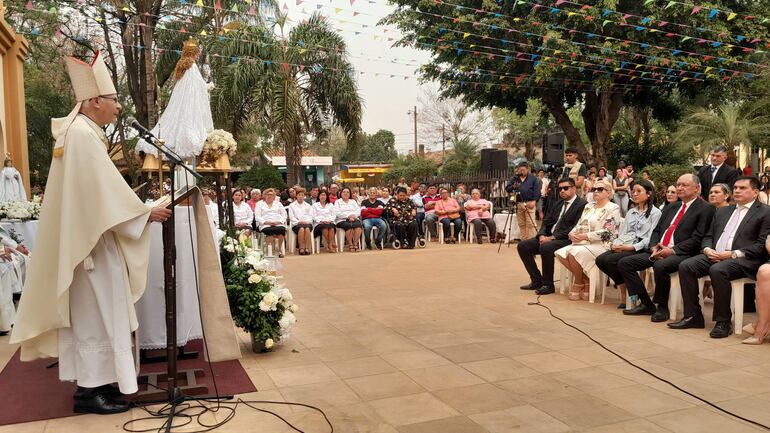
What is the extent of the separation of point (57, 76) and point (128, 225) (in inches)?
976

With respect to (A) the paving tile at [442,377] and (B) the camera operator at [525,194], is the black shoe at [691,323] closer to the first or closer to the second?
(A) the paving tile at [442,377]

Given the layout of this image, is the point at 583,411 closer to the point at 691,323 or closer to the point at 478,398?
the point at 478,398

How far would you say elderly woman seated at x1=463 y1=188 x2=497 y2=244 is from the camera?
14758mm

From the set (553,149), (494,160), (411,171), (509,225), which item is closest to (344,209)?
(509,225)

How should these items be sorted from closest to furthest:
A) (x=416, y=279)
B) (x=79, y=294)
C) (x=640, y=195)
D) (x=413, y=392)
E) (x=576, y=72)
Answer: (x=79, y=294) → (x=413, y=392) → (x=640, y=195) → (x=416, y=279) → (x=576, y=72)

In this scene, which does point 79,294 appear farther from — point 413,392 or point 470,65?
point 470,65

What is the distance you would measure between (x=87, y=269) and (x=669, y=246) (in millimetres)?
5462

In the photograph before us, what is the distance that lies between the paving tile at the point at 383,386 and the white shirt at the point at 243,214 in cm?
858

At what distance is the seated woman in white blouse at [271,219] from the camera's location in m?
12.9

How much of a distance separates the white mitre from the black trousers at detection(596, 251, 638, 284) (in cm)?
534

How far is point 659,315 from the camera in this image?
250 inches

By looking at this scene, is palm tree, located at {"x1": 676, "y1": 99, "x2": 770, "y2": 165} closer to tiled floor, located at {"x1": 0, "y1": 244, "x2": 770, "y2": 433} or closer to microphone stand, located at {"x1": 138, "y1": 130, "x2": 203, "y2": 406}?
tiled floor, located at {"x1": 0, "y1": 244, "x2": 770, "y2": 433}

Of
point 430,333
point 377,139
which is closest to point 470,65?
point 430,333

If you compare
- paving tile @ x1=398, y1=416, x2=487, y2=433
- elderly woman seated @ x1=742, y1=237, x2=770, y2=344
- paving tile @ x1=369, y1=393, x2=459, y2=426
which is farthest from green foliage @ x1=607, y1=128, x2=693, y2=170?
paving tile @ x1=398, y1=416, x2=487, y2=433
